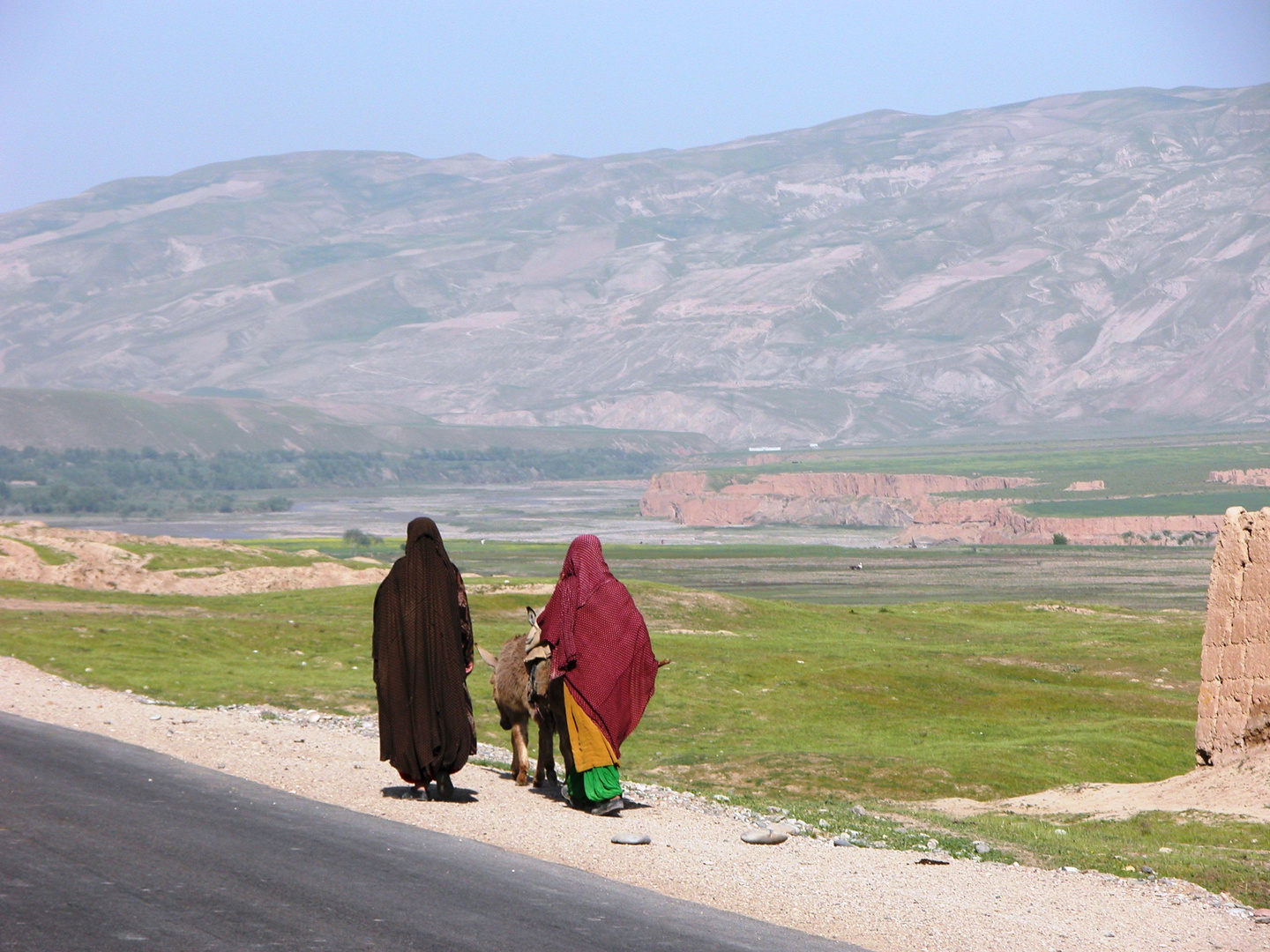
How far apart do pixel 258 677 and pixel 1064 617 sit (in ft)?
138

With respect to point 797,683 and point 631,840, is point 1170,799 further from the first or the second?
point 797,683

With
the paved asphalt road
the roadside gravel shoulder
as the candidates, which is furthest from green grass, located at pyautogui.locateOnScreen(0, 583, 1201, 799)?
the paved asphalt road

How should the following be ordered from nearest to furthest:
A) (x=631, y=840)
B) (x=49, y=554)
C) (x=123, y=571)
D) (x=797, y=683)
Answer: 1. (x=631, y=840)
2. (x=797, y=683)
3. (x=49, y=554)
4. (x=123, y=571)

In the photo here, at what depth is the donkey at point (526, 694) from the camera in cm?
1628

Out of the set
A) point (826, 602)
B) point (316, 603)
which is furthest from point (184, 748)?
point (826, 602)

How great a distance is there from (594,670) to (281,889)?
4.68 m

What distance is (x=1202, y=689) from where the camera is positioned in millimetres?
22281

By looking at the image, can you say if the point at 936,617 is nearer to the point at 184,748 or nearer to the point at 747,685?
the point at 747,685

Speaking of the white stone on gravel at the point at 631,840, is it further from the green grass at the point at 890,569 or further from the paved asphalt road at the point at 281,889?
the green grass at the point at 890,569

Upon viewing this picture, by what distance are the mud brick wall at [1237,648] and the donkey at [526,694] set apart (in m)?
10.5

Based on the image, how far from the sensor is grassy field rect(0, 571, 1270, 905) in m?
17.7

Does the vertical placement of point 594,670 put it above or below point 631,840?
above

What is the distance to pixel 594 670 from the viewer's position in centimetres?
1529

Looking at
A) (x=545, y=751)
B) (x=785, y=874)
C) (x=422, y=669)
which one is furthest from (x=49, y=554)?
(x=785, y=874)
